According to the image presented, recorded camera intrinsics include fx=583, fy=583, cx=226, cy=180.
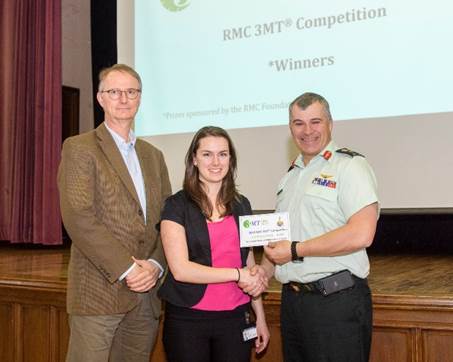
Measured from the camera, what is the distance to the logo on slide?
13.2 ft

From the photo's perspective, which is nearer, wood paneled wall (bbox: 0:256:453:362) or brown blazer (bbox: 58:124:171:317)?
brown blazer (bbox: 58:124:171:317)

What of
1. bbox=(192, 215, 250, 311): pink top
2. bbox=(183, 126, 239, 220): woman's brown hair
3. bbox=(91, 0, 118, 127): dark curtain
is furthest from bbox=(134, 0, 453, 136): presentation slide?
bbox=(192, 215, 250, 311): pink top

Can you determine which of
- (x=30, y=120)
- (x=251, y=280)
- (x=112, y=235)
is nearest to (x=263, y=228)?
(x=251, y=280)

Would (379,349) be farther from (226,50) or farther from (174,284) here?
(226,50)

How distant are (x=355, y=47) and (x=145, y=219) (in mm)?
1897

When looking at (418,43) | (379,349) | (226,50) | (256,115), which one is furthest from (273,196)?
(379,349)

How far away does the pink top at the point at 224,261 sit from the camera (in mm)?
1876

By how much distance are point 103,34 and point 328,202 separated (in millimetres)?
3627

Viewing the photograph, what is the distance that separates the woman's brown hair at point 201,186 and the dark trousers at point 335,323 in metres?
0.39

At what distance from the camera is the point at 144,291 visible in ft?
6.68

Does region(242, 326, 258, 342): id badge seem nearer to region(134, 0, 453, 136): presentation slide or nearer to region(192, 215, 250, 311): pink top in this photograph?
region(192, 215, 250, 311): pink top

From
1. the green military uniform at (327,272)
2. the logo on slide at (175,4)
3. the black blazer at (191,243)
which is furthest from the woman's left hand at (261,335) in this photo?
the logo on slide at (175,4)

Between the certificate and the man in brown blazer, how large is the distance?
15.8 inches

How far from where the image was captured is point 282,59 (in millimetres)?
3629
